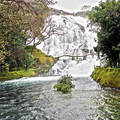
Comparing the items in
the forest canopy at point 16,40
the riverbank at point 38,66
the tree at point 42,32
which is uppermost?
the tree at point 42,32

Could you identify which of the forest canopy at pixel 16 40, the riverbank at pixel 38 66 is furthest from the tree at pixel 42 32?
→ the riverbank at pixel 38 66

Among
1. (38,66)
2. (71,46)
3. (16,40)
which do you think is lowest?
(38,66)

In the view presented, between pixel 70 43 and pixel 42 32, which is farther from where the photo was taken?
pixel 70 43

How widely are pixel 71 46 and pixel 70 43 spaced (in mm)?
1462

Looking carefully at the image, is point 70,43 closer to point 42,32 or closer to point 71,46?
point 71,46

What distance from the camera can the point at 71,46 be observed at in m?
37.2

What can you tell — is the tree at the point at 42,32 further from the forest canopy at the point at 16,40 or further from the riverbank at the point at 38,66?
the riverbank at the point at 38,66

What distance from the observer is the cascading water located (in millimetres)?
25109

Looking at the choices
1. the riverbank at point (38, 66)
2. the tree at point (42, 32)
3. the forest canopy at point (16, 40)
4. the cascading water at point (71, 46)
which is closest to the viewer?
the forest canopy at point (16, 40)

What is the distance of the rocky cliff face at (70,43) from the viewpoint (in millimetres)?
35438

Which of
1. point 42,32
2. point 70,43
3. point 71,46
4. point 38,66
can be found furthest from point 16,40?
point 70,43

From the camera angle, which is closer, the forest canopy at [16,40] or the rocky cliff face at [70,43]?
the forest canopy at [16,40]

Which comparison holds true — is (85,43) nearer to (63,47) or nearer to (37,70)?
(63,47)

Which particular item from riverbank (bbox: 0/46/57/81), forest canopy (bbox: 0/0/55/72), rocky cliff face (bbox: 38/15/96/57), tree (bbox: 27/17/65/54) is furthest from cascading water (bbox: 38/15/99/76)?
forest canopy (bbox: 0/0/55/72)
